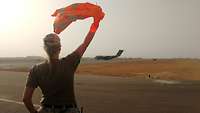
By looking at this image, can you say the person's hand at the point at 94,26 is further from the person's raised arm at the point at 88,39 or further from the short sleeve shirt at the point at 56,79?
the short sleeve shirt at the point at 56,79

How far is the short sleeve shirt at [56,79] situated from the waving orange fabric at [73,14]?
1.28ft

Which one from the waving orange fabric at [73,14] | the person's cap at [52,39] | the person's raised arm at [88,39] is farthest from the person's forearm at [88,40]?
the person's cap at [52,39]

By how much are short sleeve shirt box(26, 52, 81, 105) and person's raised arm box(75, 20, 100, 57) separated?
191 millimetres

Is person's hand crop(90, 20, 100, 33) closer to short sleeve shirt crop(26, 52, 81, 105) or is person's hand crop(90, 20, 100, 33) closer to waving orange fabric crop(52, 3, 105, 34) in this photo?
waving orange fabric crop(52, 3, 105, 34)

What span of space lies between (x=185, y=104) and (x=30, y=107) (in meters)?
19.6

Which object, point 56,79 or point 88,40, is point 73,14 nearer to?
point 88,40

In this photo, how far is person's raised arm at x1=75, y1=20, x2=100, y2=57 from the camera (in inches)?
217

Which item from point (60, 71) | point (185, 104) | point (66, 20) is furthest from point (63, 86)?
point (185, 104)

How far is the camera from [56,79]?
17.3 feet

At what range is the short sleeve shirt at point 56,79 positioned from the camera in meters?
5.26

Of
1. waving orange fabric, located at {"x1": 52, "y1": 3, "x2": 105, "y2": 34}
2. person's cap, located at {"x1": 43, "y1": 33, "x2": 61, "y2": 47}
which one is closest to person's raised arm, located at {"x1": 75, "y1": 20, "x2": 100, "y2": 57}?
waving orange fabric, located at {"x1": 52, "y1": 3, "x2": 105, "y2": 34}

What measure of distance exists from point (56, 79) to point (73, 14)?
770mm

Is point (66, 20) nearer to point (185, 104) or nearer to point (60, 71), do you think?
point (60, 71)

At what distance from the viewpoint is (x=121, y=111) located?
20.6 metres
